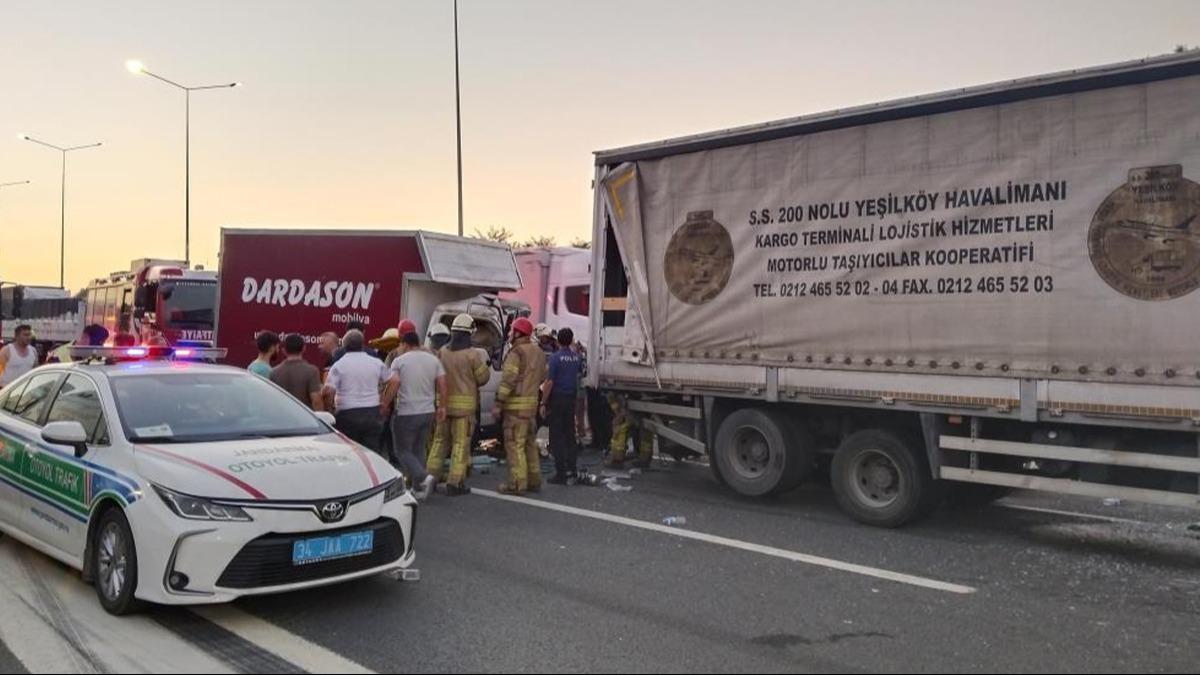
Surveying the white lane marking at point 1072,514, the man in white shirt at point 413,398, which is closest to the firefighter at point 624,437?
the man in white shirt at point 413,398

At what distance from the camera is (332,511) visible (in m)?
5.23

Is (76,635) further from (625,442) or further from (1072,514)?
(1072,514)

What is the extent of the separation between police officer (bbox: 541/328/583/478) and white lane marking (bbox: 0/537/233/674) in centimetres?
486

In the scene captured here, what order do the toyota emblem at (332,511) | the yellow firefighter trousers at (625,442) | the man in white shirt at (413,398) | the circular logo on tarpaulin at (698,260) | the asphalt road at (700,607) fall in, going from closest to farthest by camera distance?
the asphalt road at (700,607) < the toyota emblem at (332,511) < the man in white shirt at (413,398) < the circular logo on tarpaulin at (698,260) < the yellow firefighter trousers at (625,442)

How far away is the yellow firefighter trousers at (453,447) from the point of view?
9.18m

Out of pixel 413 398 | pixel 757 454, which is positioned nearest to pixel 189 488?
pixel 413 398

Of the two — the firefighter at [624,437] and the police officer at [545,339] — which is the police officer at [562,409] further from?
the police officer at [545,339]

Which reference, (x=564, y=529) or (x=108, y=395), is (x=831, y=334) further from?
(x=108, y=395)

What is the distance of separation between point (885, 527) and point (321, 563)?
4673mm

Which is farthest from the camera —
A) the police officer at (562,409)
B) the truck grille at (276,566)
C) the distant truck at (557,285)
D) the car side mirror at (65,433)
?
the distant truck at (557,285)

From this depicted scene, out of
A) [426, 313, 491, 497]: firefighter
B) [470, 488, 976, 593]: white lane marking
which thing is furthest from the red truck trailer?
[470, 488, 976, 593]: white lane marking

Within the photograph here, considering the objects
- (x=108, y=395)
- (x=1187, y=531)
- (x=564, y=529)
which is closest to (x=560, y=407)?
(x=564, y=529)

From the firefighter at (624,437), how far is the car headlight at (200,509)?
5.84 meters

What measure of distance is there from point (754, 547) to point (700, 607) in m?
1.69
